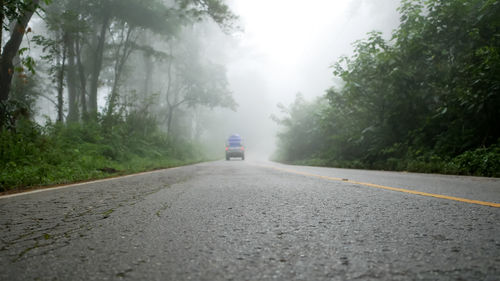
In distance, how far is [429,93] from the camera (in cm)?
984

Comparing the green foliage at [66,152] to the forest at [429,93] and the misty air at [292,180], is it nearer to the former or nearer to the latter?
the misty air at [292,180]

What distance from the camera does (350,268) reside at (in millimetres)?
1207

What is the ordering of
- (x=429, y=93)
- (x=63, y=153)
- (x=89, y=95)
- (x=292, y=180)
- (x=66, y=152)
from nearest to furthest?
1. (x=292, y=180)
2. (x=63, y=153)
3. (x=66, y=152)
4. (x=429, y=93)
5. (x=89, y=95)

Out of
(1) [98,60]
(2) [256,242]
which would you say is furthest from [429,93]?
(1) [98,60]

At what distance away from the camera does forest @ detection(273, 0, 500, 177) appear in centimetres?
765

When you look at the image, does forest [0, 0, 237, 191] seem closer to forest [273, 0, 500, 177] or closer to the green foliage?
the green foliage

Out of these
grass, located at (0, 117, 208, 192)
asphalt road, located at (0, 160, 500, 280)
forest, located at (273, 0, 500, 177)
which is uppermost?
forest, located at (273, 0, 500, 177)

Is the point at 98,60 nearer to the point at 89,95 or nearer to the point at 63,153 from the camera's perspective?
the point at 89,95

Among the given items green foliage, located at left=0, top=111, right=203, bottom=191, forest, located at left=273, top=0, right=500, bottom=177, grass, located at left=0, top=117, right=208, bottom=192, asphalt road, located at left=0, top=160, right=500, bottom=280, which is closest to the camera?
asphalt road, located at left=0, top=160, right=500, bottom=280

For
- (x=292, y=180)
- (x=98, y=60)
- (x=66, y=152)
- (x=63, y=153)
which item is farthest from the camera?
(x=98, y=60)

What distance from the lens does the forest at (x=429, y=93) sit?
7648 mm

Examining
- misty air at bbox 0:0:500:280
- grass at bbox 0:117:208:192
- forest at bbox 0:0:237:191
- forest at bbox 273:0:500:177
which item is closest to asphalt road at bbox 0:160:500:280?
misty air at bbox 0:0:500:280

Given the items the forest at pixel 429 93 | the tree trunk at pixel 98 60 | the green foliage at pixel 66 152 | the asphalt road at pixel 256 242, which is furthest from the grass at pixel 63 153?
the forest at pixel 429 93

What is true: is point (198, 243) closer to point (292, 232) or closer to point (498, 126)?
point (292, 232)
